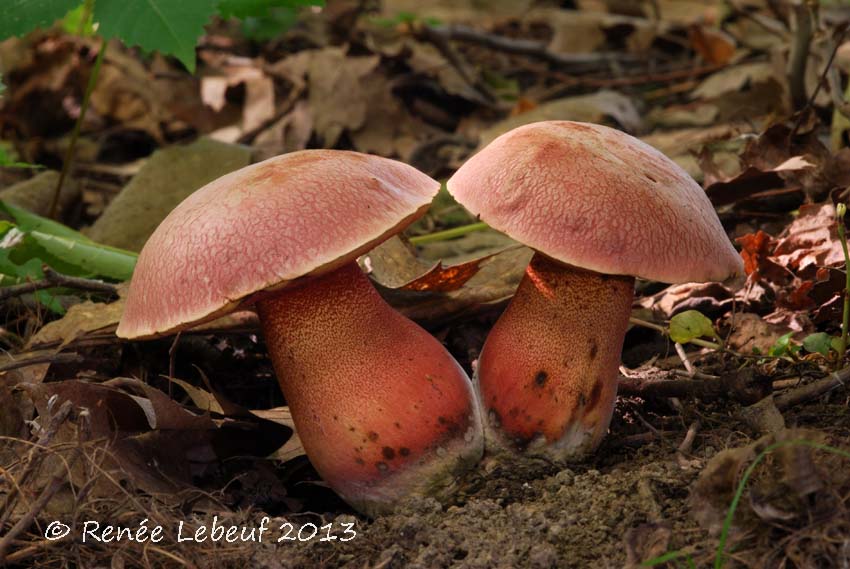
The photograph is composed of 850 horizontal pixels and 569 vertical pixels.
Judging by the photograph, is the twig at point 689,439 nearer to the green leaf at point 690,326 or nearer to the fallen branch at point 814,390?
the fallen branch at point 814,390

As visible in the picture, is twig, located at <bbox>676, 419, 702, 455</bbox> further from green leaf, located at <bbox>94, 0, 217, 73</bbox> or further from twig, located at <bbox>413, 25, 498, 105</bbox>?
twig, located at <bbox>413, 25, 498, 105</bbox>

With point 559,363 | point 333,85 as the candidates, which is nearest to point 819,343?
point 559,363

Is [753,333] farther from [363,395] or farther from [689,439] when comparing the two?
[363,395]

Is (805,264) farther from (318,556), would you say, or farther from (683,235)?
(318,556)

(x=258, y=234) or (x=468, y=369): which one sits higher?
(x=258, y=234)

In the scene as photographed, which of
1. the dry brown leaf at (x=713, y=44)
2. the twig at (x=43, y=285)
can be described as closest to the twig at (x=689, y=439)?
the twig at (x=43, y=285)

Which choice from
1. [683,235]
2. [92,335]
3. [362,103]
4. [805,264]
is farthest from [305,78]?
[683,235]
